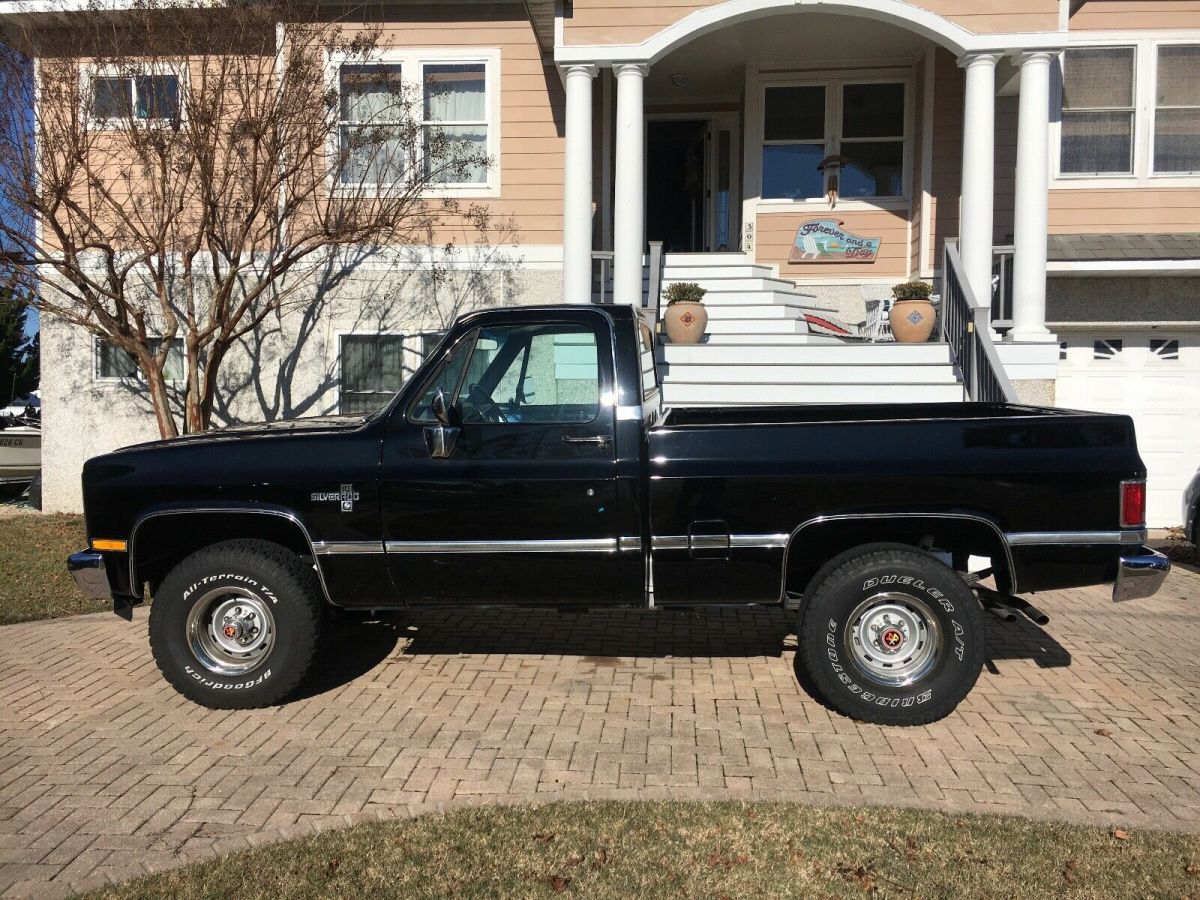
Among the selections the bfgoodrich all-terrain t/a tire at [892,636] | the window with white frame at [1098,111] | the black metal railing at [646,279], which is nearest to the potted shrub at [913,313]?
the black metal railing at [646,279]

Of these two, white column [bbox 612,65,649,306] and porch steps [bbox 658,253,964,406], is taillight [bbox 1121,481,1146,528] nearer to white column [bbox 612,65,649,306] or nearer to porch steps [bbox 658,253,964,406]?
porch steps [bbox 658,253,964,406]

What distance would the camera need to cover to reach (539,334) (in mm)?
5172

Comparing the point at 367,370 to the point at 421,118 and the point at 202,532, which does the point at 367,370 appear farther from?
the point at 202,532

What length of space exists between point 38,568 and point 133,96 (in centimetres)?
508

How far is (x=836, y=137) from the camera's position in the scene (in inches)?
505

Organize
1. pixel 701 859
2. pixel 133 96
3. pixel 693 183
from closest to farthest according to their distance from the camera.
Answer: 1. pixel 701 859
2. pixel 133 96
3. pixel 693 183

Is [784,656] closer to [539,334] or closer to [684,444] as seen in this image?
[684,444]

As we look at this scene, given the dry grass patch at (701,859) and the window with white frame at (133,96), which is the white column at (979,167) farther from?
the window with white frame at (133,96)

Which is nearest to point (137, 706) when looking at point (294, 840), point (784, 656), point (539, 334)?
point (294, 840)

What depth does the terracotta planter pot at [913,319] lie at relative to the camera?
33.0 ft

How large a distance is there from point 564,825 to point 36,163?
982cm

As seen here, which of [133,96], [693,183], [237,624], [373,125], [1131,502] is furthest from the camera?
[693,183]

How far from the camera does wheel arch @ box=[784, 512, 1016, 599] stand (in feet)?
15.8

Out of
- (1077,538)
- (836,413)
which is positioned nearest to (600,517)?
(836,413)
